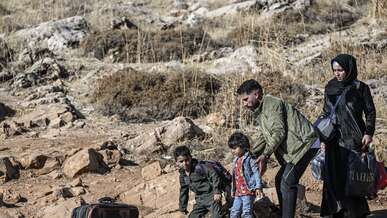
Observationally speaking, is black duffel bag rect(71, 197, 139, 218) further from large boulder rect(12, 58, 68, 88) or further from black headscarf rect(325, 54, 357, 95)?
large boulder rect(12, 58, 68, 88)

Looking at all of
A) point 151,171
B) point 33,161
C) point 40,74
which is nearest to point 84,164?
point 33,161

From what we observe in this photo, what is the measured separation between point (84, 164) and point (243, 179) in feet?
10.6

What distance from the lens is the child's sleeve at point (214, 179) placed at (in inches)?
247

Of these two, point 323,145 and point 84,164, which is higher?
point 323,145

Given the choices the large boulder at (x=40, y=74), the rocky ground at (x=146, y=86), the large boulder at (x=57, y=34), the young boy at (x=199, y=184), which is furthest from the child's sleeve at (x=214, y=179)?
the large boulder at (x=57, y=34)

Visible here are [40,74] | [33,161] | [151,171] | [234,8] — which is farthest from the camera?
[234,8]

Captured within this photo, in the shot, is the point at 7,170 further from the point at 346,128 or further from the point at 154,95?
the point at 346,128

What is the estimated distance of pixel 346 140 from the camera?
613 centimetres

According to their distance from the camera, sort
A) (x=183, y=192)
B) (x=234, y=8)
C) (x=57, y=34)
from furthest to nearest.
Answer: (x=234, y=8)
(x=57, y=34)
(x=183, y=192)

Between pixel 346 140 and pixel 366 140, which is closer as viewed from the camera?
pixel 366 140

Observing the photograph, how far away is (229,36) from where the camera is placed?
15523 mm

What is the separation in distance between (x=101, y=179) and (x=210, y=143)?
5.70 ft

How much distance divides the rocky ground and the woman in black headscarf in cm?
83

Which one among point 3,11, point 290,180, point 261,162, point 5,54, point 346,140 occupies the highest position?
point 3,11
